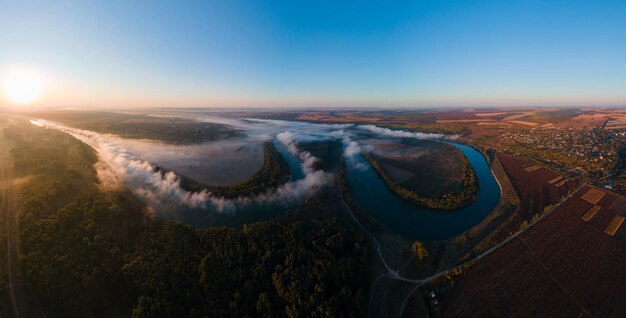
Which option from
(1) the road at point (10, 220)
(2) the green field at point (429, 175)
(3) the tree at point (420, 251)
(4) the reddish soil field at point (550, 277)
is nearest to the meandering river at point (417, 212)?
(2) the green field at point (429, 175)

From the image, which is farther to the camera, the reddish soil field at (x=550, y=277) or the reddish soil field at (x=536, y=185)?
the reddish soil field at (x=536, y=185)

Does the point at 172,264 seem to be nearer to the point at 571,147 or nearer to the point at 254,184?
the point at 254,184

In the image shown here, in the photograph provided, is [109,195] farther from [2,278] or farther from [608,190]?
[608,190]

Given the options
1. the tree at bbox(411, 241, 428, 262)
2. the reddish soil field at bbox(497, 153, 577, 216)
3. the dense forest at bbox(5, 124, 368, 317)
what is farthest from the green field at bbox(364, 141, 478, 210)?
the dense forest at bbox(5, 124, 368, 317)

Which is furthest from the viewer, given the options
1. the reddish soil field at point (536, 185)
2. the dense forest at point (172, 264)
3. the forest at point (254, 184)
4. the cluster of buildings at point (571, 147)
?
the cluster of buildings at point (571, 147)

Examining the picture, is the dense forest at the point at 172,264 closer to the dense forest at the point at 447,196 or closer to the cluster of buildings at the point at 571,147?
the dense forest at the point at 447,196

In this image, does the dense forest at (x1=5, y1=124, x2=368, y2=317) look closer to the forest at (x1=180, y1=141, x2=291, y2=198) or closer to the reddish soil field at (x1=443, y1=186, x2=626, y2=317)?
the reddish soil field at (x1=443, y1=186, x2=626, y2=317)

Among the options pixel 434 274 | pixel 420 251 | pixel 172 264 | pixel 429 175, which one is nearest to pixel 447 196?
pixel 429 175
